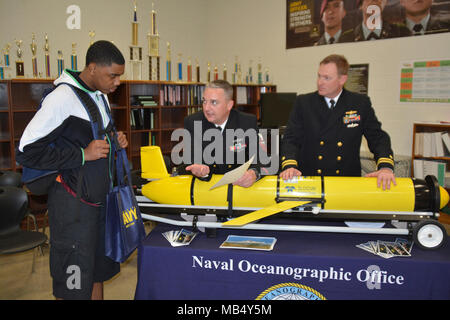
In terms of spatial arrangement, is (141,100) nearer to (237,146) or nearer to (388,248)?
(237,146)

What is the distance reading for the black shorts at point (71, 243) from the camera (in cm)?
190

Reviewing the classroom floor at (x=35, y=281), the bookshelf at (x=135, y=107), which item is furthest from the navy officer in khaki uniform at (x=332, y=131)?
the bookshelf at (x=135, y=107)

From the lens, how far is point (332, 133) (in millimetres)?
2453

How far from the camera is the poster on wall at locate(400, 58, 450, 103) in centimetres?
504

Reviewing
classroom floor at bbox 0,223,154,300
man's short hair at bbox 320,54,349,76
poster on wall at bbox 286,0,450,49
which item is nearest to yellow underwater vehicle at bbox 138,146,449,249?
man's short hair at bbox 320,54,349,76

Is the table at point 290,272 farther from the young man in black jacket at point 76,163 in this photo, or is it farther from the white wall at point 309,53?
the white wall at point 309,53

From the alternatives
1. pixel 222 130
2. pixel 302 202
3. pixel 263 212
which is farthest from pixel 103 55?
pixel 302 202

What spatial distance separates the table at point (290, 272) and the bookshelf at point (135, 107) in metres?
3.37

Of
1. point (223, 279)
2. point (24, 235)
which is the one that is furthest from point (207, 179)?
point (24, 235)

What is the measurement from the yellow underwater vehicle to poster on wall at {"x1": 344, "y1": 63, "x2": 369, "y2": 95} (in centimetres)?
410

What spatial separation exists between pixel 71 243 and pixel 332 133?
1.64 m

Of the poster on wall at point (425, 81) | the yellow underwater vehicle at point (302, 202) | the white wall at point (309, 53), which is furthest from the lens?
the white wall at point (309, 53)

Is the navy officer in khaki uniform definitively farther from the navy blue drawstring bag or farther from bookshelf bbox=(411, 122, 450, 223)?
bookshelf bbox=(411, 122, 450, 223)

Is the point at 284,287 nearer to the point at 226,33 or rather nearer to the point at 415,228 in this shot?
the point at 415,228
